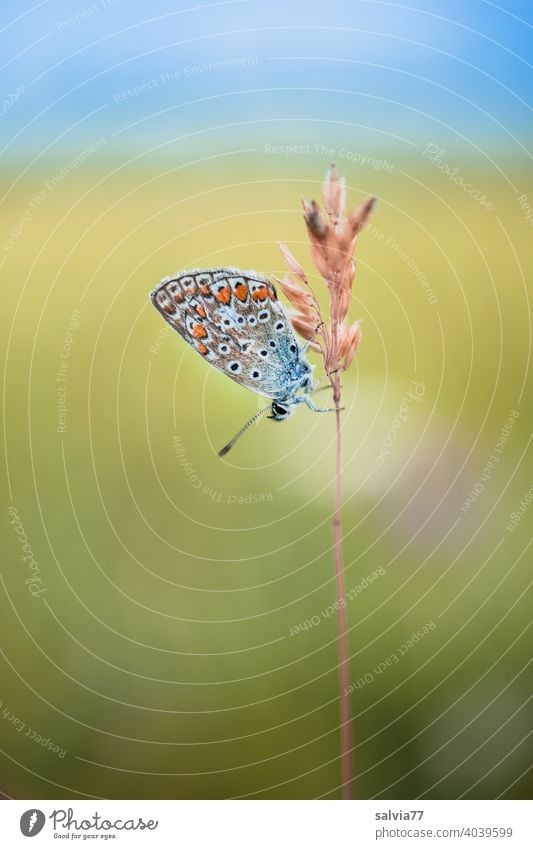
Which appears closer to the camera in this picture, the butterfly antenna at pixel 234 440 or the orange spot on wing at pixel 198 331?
the orange spot on wing at pixel 198 331

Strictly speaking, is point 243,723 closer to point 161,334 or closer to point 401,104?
point 161,334

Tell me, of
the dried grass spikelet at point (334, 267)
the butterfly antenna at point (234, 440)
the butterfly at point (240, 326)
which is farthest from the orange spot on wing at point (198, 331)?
the butterfly antenna at point (234, 440)

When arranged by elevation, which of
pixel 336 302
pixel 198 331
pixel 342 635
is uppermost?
pixel 336 302

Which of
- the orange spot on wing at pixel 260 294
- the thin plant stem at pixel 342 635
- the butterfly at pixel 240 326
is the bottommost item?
the thin plant stem at pixel 342 635

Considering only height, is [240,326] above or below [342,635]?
above

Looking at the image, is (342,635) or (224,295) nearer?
(224,295)

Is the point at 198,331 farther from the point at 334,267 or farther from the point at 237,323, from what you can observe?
the point at 334,267

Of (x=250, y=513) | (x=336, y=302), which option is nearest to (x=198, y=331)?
(x=336, y=302)

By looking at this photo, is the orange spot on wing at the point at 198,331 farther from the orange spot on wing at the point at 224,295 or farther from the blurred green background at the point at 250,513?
the blurred green background at the point at 250,513
